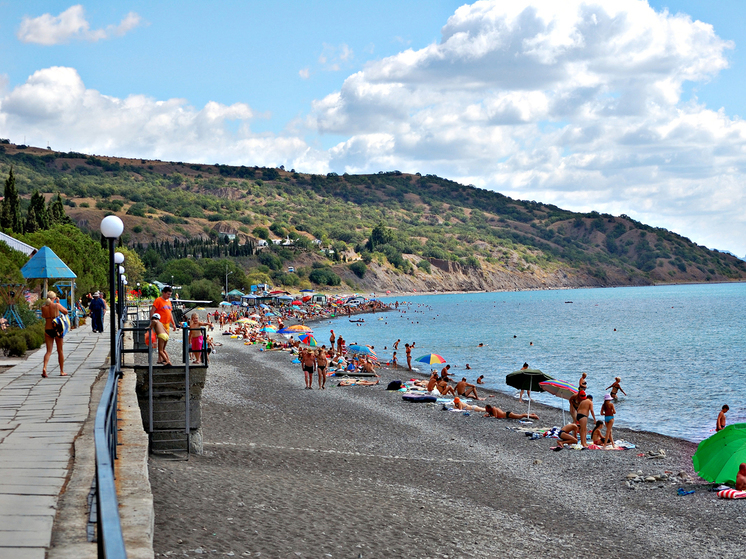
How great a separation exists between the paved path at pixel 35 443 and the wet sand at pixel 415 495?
127 cm

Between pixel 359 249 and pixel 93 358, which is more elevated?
pixel 359 249

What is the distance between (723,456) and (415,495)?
20.8 feet

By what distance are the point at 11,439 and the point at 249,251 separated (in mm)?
114698

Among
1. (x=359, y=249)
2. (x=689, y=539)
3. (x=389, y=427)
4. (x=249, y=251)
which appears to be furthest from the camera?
(x=359, y=249)

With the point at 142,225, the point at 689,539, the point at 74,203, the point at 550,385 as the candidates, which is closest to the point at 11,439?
the point at 689,539

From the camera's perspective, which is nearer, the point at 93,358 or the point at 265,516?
the point at 265,516

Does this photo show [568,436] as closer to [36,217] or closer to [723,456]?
[723,456]

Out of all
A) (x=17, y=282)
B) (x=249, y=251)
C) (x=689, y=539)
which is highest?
(x=249, y=251)

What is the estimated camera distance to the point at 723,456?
505 inches

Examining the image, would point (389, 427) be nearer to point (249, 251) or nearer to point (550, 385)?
point (550, 385)

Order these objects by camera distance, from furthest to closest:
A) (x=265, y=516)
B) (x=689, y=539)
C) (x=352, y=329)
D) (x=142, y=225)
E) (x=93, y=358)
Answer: (x=142, y=225) < (x=352, y=329) < (x=93, y=358) < (x=689, y=539) < (x=265, y=516)

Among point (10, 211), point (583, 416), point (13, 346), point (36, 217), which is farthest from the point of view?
point (36, 217)

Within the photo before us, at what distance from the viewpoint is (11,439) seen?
681 cm

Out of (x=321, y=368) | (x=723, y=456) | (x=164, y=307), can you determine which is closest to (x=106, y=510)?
(x=164, y=307)
